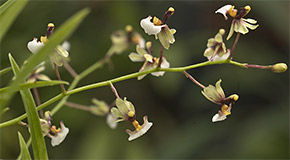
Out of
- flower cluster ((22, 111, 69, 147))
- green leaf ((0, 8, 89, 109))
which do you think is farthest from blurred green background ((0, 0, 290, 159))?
green leaf ((0, 8, 89, 109))

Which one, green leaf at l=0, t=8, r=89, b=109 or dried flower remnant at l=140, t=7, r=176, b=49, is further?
dried flower remnant at l=140, t=7, r=176, b=49

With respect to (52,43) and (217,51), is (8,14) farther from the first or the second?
(217,51)

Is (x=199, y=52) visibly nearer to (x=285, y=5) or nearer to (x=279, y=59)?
(x=279, y=59)

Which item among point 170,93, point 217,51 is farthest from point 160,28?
point 170,93

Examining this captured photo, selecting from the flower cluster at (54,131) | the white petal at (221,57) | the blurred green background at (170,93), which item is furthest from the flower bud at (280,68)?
the blurred green background at (170,93)

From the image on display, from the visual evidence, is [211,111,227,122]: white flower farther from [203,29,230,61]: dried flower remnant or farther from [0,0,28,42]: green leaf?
[0,0,28,42]: green leaf

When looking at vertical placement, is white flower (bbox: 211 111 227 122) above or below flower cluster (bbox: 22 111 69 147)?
below
